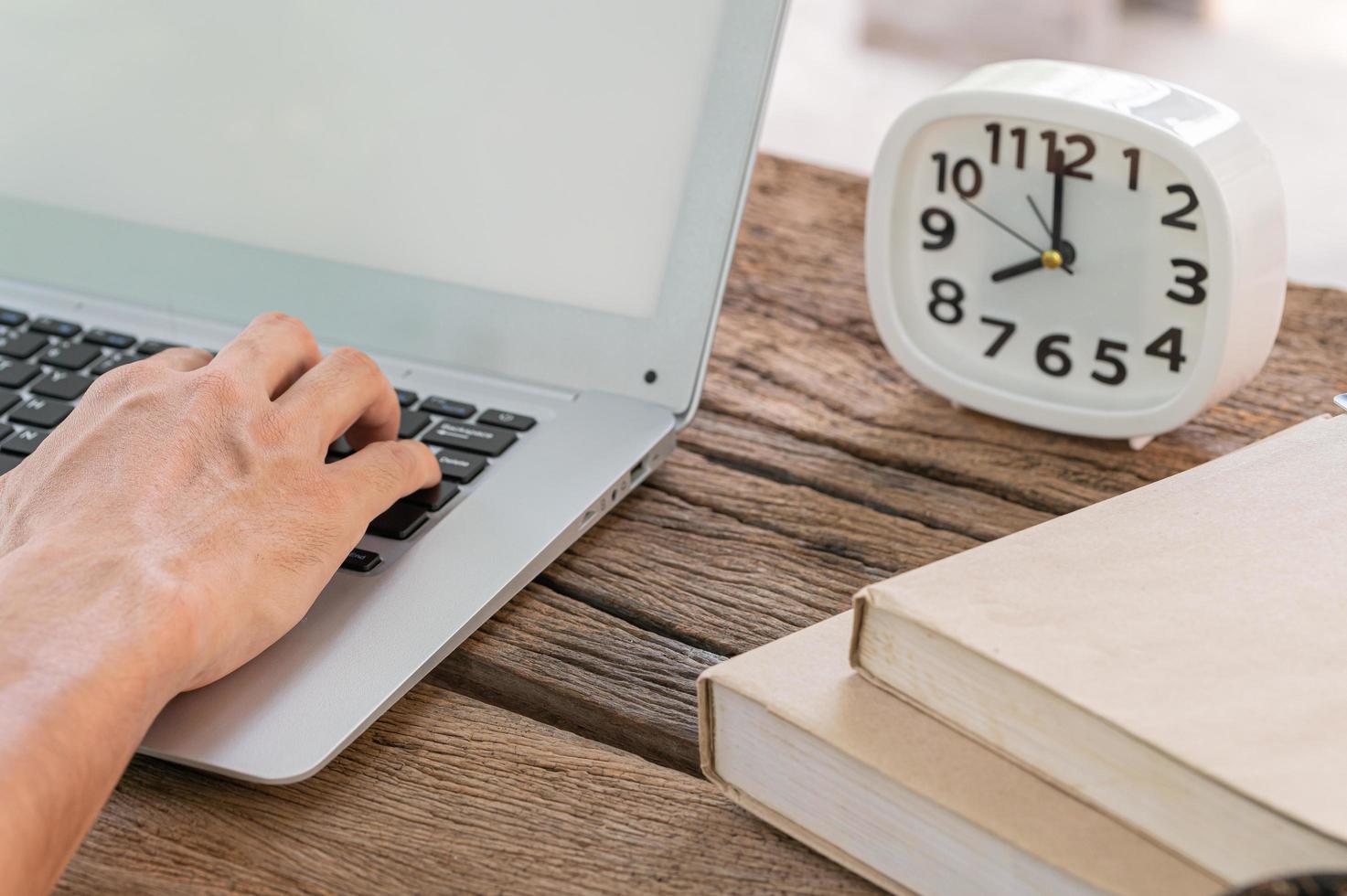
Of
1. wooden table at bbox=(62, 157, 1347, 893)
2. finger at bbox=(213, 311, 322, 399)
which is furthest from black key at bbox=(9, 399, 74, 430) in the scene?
wooden table at bbox=(62, 157, 1347, 893)

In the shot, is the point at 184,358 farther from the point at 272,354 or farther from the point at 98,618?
the point at 98,618

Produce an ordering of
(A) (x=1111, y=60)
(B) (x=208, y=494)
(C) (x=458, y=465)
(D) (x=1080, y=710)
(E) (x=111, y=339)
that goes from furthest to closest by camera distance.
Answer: (A) (x=1111, y=60)
(E) (x=111, y=339)
(C) (x=458, y=465)
(B) (x=208, y=494)
(D) (x=1080, y=710)

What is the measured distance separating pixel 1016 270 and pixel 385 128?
375mm

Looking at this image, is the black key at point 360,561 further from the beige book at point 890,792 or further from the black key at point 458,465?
the beige book at point 890,792

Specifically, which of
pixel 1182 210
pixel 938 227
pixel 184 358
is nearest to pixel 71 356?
pixel 184 358

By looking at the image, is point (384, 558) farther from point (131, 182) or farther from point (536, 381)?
point (131, 182)

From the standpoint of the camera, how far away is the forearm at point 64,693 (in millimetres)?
389

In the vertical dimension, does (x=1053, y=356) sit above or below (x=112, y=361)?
above

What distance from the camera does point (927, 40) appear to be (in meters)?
4.42

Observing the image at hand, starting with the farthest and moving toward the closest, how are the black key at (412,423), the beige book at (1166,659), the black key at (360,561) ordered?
the black key at (412,423) → the black key at (360,561) → the beige book at (1166,659)

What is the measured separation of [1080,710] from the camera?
1.15 ft

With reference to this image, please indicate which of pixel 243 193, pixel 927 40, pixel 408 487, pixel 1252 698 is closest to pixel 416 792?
pixel 408 487

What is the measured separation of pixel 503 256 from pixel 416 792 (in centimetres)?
35

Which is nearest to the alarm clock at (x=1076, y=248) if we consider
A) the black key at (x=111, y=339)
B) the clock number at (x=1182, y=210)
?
the clock number at (x=1182, y=210)
